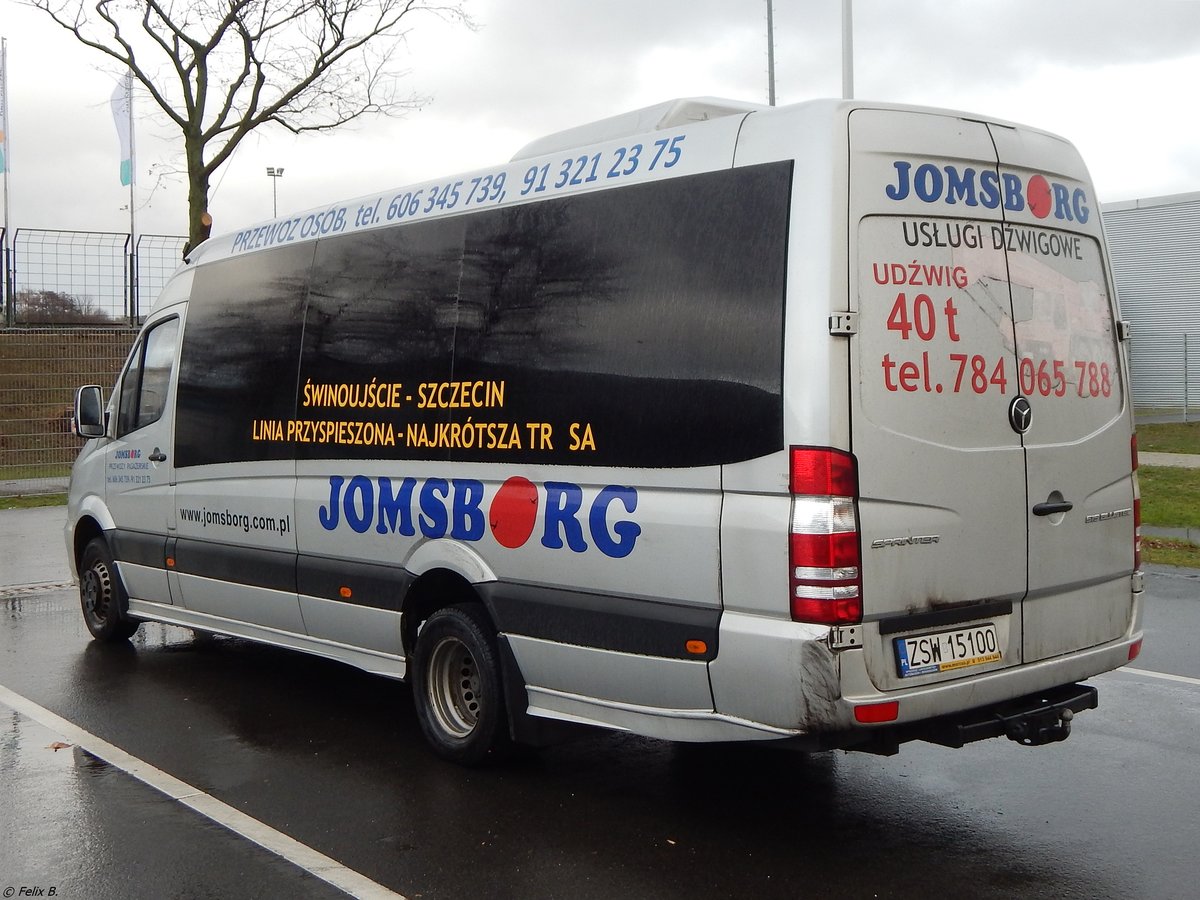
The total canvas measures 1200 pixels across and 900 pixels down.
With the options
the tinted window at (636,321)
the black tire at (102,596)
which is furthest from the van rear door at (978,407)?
the black tire at (102,596)

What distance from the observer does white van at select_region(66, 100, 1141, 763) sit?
4.34 metres

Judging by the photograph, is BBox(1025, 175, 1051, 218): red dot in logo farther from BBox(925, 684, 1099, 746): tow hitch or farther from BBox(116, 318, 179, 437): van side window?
BBox(116, 318, 179, 437): van side window

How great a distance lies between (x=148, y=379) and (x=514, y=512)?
3.91 meters

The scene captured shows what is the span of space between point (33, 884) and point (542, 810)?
1.89 m

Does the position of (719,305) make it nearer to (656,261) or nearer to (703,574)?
(656,261)

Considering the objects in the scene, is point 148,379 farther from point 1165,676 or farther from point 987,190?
point 1165,676

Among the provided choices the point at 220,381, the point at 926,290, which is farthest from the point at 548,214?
the point at 220,381

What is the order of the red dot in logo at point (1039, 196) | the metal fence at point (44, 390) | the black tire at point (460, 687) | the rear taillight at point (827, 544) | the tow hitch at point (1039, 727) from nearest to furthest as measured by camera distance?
the rear taillight at point (827, 544)
the tow hitch at point (1039, 727)
the red dot in logo at point (1039, 196)
the black tire at point (460, 687)
the metal fence at point (44, 390)

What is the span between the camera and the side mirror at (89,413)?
848 cm

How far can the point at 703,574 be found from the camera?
454cm

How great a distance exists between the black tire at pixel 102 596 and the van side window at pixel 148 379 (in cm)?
94

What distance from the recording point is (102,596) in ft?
28.8

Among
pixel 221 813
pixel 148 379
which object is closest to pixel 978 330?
pixel 221 813

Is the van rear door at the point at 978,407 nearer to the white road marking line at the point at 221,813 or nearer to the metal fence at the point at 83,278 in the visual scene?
the white road marking line at the point at 221,813
